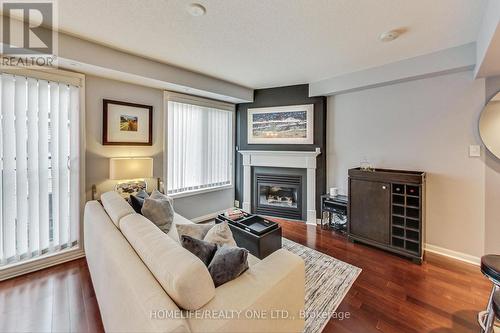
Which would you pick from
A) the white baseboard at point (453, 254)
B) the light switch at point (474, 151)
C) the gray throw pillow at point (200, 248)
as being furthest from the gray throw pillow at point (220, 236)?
the light switch at point (474, 151)

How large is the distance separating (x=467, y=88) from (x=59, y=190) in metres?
5.18

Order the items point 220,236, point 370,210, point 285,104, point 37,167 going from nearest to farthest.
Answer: point 220,236 → point 37,167 → point 370,210 → point 285,104

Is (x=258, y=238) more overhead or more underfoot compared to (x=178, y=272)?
more underfoot

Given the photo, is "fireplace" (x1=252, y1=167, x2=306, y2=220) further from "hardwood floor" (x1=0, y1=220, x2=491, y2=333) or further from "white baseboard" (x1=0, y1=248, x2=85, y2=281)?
"white baseboard" (x1=0, y1=248, x2=85, y2=281)

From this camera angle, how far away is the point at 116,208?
76.1 inches

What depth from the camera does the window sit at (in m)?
3.71

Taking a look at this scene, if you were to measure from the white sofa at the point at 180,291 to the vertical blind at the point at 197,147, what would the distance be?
7.51 ft

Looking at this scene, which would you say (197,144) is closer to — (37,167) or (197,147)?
(197,147)

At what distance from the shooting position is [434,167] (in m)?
2.90

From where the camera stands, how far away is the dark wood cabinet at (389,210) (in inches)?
104

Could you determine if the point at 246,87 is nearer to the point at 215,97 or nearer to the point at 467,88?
the point at 215,97

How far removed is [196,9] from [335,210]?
10.7 ft

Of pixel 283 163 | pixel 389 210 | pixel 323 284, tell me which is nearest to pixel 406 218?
pixel 389 210

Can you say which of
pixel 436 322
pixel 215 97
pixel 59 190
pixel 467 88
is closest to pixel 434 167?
pixel 467 88
